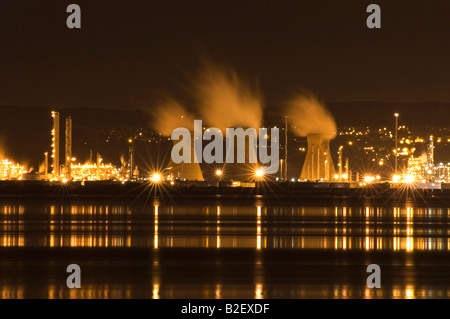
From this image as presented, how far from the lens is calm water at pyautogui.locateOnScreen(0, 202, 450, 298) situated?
1403 cm

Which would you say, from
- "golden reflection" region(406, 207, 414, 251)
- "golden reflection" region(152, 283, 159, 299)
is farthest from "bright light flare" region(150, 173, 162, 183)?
"golden reflection" region(152, 283, 159, 299)

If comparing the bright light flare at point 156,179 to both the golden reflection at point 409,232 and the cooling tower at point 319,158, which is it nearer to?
the cooling tower at point 319,158

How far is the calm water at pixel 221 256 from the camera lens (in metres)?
14.0

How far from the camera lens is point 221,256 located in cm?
1861

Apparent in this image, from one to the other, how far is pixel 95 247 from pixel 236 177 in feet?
416

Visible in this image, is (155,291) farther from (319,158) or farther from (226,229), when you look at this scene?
(319,158)

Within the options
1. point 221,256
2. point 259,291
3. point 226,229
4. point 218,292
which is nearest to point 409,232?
point 226,229

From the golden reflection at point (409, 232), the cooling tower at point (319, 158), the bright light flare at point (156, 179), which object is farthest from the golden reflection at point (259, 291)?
the cooling tower at point (319, 158)

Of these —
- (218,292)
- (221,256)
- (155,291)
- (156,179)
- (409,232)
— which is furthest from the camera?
(156,179)

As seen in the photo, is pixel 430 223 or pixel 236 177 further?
pixel 236 177
